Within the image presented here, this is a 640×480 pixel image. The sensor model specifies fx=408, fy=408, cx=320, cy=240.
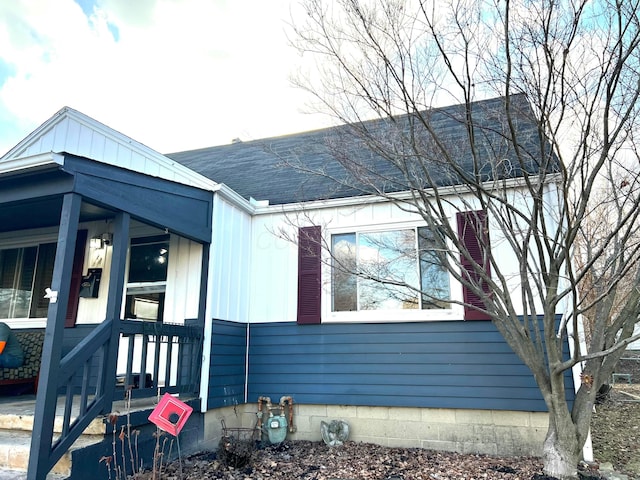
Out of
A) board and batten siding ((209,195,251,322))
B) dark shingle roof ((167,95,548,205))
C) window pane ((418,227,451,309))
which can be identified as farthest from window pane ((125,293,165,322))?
window pane ((418,227,451,309))

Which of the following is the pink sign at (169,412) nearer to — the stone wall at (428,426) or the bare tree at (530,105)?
the stone wall at (428,426)

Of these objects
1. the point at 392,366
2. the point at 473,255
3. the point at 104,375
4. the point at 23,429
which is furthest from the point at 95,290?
the point at 473,255

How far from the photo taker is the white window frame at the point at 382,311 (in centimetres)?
487

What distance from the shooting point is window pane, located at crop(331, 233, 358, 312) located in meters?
5.32

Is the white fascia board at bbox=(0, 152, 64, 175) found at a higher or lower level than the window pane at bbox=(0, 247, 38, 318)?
higher

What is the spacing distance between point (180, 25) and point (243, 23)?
93.3 inches

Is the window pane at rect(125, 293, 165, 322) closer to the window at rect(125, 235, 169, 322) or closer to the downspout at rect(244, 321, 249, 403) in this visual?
the window at rect(125, 235, 169, 322)

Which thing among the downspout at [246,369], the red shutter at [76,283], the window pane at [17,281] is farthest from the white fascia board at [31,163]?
the downspout at [246,369]

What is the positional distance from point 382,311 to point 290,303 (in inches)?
49.6

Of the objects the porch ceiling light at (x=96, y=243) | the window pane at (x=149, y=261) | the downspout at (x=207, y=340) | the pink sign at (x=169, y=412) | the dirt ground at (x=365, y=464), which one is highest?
the porch ceiling light at (x=96, y=243)

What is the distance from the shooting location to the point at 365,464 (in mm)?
4109

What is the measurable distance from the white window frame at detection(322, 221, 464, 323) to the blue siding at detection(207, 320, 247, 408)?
1.18 meters

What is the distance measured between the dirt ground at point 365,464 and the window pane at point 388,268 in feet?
5.46

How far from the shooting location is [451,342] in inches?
188
